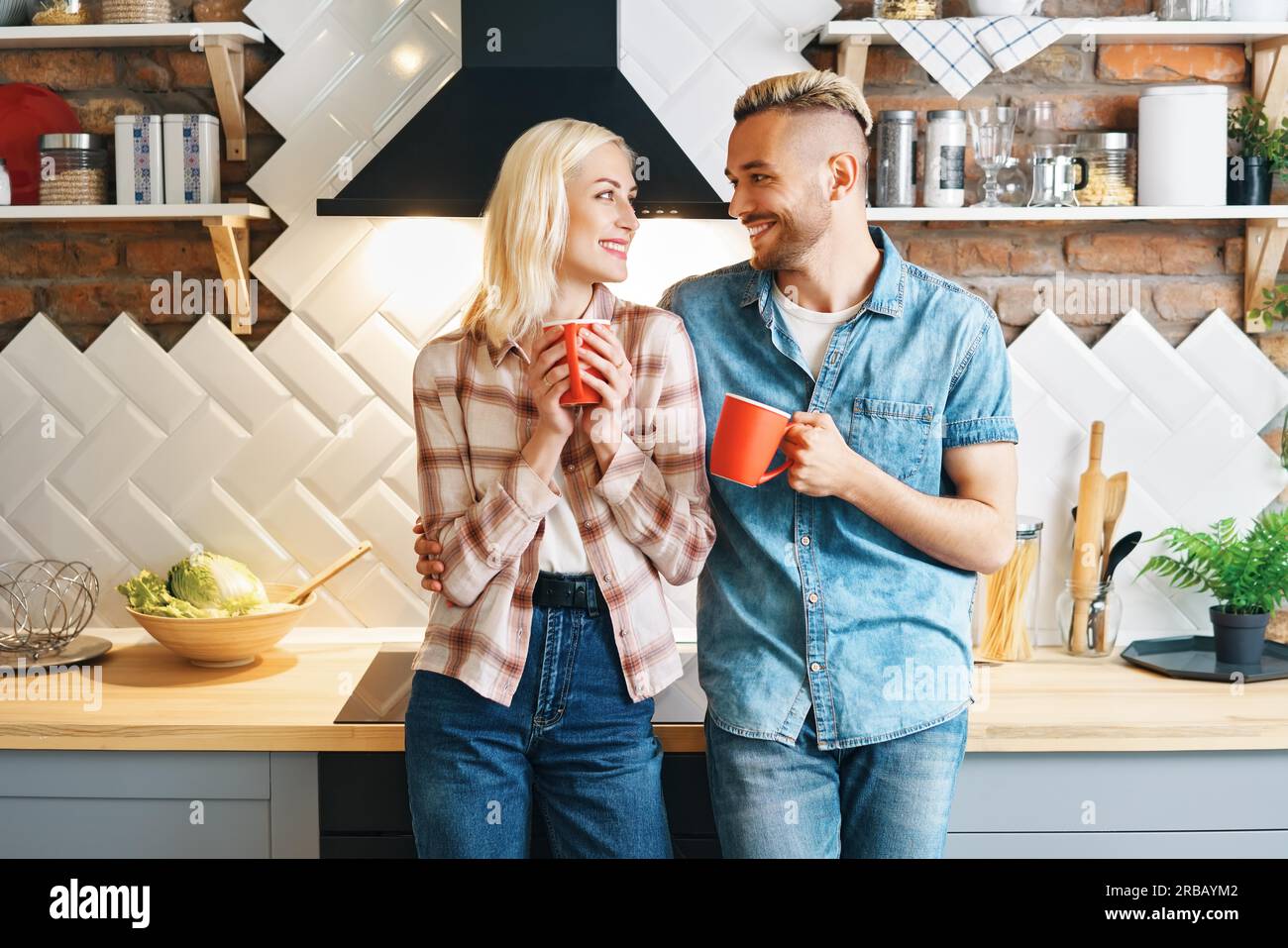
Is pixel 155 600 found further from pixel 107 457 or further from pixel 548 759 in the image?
pixel 548 759

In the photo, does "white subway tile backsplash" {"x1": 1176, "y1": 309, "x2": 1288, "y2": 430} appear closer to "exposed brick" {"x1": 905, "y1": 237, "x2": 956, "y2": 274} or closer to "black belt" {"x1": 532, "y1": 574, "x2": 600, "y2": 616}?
"exposed brick" {"x1": 905, "y1": 237, "x2": 956, "y2": 274}

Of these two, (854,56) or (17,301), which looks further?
(17,301)

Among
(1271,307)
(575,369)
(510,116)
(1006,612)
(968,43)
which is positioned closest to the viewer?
(575,369)

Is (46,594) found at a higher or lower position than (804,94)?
lower

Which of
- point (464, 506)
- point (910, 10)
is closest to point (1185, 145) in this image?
point (910, 10)

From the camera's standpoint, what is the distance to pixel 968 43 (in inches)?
83.4

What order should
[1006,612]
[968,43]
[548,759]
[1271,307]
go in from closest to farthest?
[548,759] → [968,43] → [1006,612] → [1271,307]

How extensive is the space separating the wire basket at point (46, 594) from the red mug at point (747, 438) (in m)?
1.35

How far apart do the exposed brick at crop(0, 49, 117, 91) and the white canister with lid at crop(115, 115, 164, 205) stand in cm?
15

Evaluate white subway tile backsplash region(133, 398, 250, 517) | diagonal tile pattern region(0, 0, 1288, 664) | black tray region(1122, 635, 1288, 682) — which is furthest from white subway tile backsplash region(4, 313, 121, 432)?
black tray region(1122, 635, 1288, 682)

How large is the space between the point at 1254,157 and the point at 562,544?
1.50 metres

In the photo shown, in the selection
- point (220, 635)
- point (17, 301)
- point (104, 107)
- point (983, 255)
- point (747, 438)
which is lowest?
point (220, 635)

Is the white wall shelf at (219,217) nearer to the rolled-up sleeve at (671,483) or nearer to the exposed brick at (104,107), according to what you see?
the exposed brick at (104,107)

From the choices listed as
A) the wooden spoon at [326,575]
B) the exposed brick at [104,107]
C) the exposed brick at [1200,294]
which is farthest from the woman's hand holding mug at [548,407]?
the exposed brick at [1200,294]
